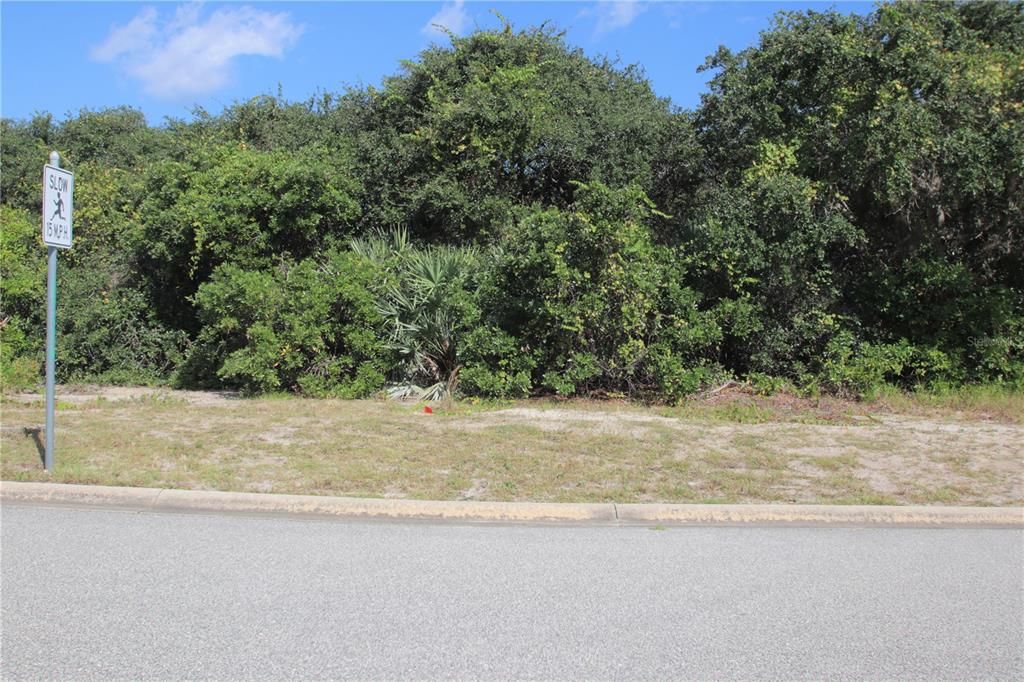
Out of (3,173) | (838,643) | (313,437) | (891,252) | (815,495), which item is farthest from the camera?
(3,173)

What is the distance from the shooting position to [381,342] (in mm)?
13008

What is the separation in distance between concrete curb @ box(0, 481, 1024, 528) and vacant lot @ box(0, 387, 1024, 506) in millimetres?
280

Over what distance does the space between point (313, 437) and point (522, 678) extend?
6036 mm

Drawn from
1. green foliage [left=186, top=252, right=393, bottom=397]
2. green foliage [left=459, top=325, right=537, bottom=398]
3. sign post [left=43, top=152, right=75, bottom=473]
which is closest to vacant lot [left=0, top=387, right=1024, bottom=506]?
green foliage [left=459, top=325, right=537, bottom=398]

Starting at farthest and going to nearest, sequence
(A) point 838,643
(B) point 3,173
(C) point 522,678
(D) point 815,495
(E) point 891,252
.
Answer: (B) point 3,173 → (E) point 891,252 → (D) point 815,495 → (A) point 838,643 → (C) point 522,678

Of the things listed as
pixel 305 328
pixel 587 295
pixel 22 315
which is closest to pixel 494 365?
pixel 587 295

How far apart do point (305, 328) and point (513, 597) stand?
8.55 meters

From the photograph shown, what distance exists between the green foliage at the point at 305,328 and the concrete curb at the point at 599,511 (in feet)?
18.6

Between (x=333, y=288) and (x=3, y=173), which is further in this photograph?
(x=3, y=173)

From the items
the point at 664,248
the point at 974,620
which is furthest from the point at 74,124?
the point at 974,620

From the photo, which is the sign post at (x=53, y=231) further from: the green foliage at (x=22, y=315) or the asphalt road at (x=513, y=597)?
the green foliage at (x=22, y=315)

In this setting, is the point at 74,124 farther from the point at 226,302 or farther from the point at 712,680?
the point at 712,680

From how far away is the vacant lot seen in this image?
7.43 meters

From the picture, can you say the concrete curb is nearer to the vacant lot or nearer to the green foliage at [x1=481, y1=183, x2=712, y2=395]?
the vacant lot
